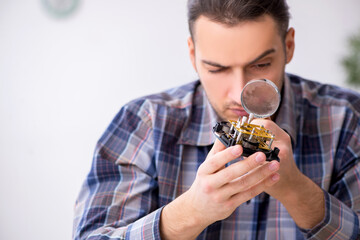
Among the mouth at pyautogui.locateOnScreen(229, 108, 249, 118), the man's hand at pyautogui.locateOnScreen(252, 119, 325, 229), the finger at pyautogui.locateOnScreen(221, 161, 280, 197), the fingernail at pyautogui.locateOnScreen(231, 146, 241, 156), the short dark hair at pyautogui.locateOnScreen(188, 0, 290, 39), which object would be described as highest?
the short dark hair at pyautogui.locateOnScreen(188, 0, 290, 39)

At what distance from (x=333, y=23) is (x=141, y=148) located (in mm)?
2466

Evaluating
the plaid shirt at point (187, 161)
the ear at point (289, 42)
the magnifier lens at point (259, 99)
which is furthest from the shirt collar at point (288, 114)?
the magnifier lens at point (259, 99)

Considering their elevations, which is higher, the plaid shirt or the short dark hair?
Answer: the short dark hair

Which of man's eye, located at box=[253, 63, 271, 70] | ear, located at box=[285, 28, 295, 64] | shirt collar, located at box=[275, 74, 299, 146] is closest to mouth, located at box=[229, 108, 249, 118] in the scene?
man's eye, located at box=[253, 63, 271, 70]

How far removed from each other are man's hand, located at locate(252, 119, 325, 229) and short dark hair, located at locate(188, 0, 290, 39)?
0.53m

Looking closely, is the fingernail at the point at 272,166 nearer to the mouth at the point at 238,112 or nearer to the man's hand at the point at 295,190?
the man's hand at the point at 295,190

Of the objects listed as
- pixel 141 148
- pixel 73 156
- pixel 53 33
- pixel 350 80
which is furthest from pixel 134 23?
pixel 350 80

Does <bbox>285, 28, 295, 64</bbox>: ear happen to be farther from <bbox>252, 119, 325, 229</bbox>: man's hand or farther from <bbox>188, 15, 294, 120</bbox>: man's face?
<bbox>252, 119, 325, 229</bbox>: man's hand

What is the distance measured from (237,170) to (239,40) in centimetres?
71

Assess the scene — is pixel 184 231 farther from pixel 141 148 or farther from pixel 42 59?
pixel 42 59

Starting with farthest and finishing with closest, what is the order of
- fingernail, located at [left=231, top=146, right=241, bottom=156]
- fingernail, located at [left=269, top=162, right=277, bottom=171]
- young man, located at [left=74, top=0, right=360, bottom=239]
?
1. young man, located at [left=74, top=0, right=360, bottom=239]
2. fingernail, located at [left=269, top=162, right=277, bottom=171]
3. fingernail, located at [left=231, top=146, right=241, bottom=156]

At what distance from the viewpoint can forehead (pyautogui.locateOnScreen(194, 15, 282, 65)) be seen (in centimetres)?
171

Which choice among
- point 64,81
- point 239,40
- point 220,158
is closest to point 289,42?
point 239,40

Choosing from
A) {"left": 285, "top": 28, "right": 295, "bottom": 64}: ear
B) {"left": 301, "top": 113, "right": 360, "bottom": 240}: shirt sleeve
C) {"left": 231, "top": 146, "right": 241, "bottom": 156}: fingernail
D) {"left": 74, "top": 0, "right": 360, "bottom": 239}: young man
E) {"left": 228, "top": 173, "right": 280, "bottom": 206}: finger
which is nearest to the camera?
{"left": 231, "top": 146, "right": 241, "bottom": 156}: fingernail
